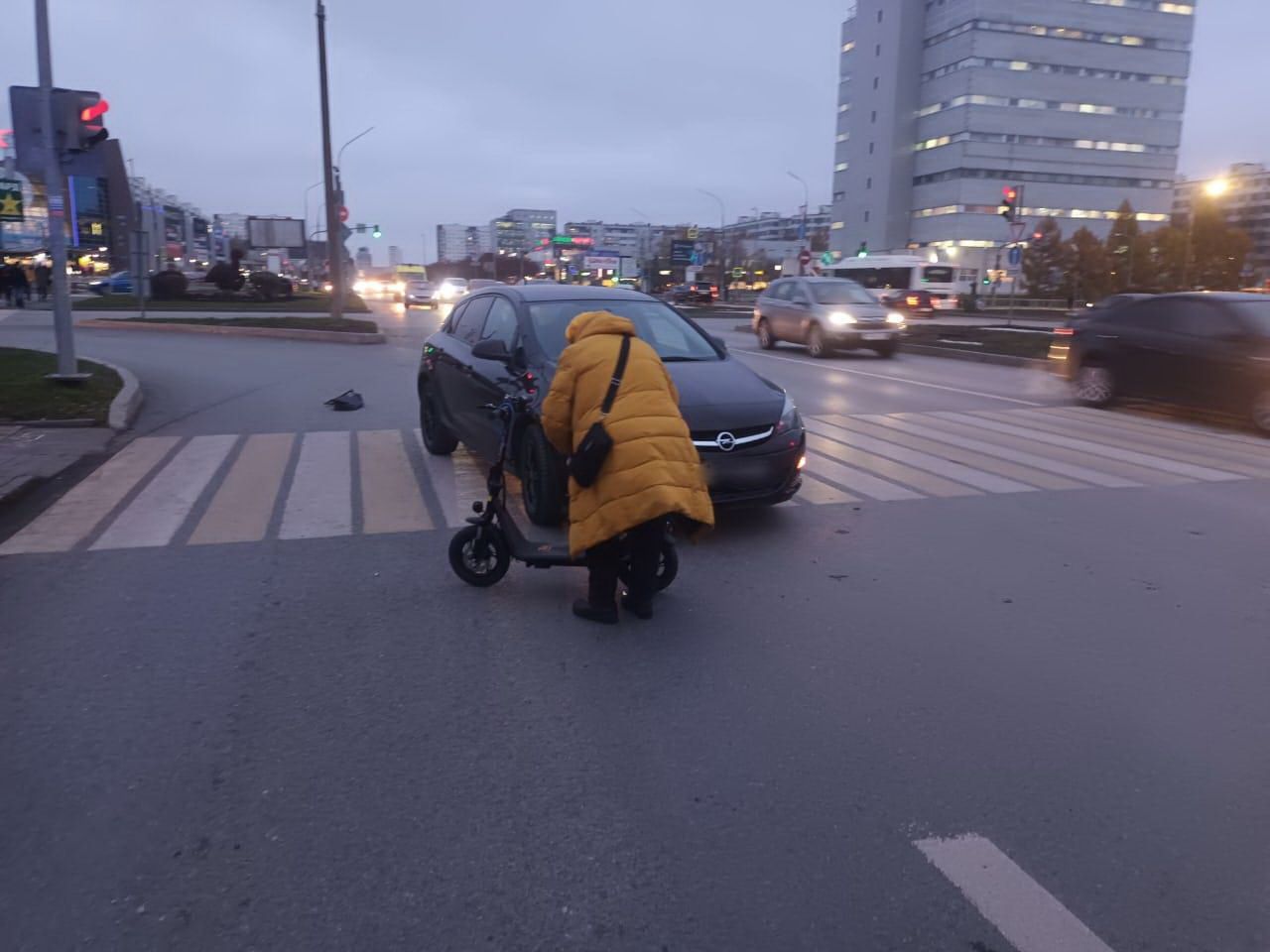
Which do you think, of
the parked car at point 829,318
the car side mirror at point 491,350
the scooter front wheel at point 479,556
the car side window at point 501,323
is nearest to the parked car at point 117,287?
the parked car at point 829,318

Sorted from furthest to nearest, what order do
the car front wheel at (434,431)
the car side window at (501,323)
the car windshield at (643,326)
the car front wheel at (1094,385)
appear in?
the car front wheel at (1094,385), the car front wheel at (434,431), the car side window at (501,323), the car windshield at (643,326)

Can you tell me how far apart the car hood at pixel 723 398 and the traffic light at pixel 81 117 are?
869cm

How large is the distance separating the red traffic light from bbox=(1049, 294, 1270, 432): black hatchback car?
43.2 feet

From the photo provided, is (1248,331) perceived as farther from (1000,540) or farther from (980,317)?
(980,317)

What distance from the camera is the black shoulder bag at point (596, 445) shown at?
15.2ft

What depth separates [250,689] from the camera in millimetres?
4301

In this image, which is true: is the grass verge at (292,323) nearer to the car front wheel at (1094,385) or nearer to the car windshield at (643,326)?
the car front wheel at (1094,385)

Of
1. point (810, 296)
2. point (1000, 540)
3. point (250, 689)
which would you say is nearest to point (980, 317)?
point (810, 296)

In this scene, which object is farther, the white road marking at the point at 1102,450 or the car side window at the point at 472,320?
the white road marking at the point at 1102,450

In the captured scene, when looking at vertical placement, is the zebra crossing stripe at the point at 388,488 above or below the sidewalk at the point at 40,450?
below

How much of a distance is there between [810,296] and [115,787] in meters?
20.6

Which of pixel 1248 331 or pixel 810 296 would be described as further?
pixel 810 296

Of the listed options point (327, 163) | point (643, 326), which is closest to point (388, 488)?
point (643, 326)

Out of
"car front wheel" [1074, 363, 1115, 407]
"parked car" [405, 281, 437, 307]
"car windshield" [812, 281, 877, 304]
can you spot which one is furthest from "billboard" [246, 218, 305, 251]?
"car front wheel" [1074, 363, 1115, 407]
